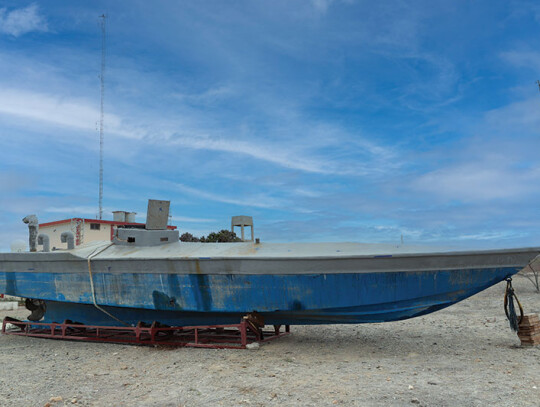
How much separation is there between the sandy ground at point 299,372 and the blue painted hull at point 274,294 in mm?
786

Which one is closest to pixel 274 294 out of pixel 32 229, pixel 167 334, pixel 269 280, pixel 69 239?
pixel 269 280

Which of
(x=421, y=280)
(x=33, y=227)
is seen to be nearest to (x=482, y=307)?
(x=421, y=280)

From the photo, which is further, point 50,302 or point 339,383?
point 50,302

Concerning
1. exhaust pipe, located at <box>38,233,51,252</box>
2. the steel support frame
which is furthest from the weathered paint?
exhaust pipe, located at <box>38,233,51,252</box>

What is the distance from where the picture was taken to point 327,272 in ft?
26.0

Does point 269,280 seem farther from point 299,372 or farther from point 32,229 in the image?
point 32,229

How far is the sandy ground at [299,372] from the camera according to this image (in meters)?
5.58

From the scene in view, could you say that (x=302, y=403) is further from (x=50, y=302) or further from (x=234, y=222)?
(x=50, y=302)

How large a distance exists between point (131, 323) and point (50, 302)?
9.11ft

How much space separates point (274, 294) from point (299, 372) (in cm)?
180

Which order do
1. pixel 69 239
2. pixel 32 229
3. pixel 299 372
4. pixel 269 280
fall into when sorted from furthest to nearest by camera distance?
pixel 32 229, pixel 69 239, pixel 269 280, pixel 299 372

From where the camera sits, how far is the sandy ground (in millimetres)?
5582

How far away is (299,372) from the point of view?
22.3ft

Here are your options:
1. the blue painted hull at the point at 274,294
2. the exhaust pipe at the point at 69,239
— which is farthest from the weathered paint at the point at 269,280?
the exhaust pipe at the point at 69,239
